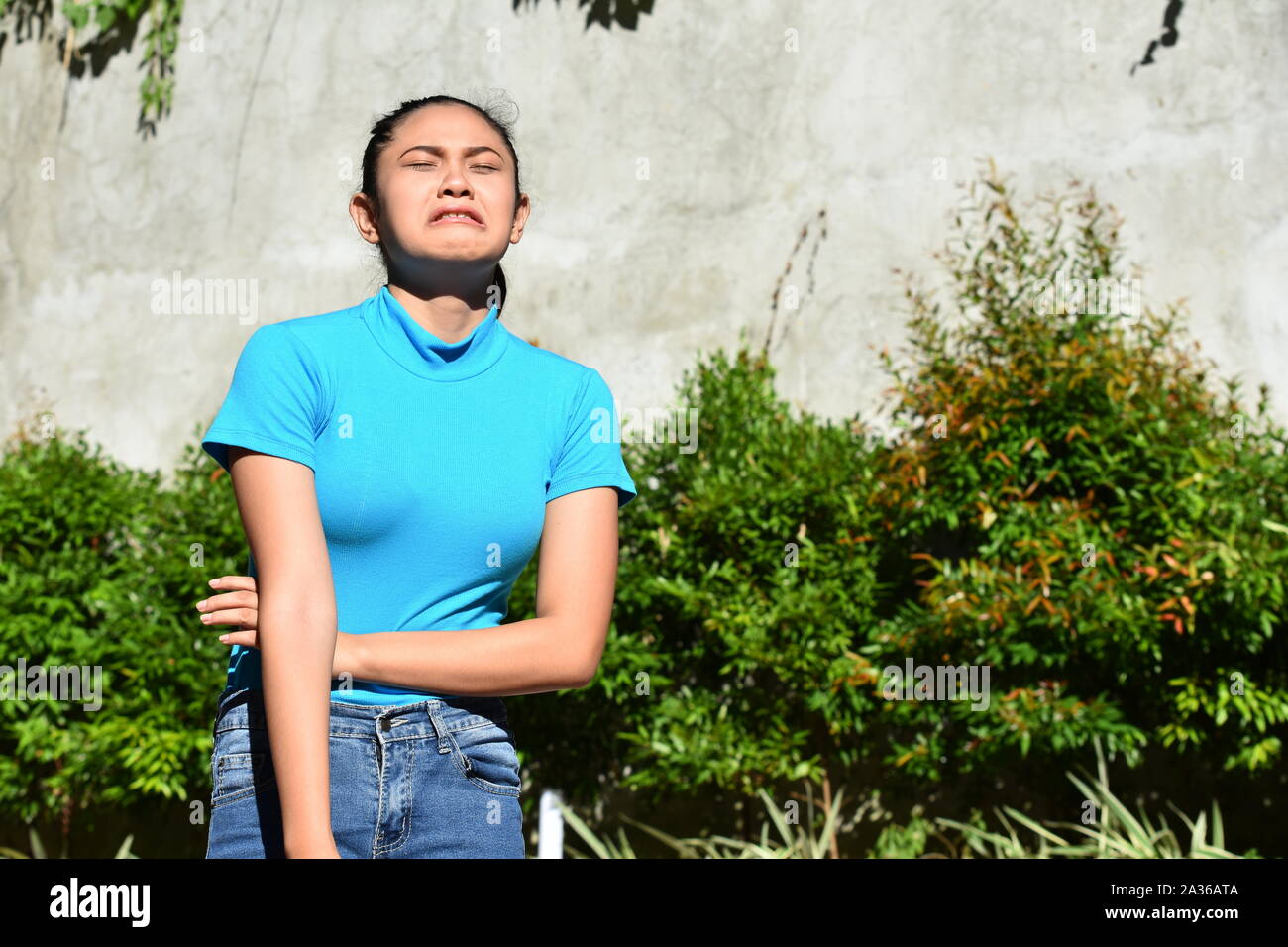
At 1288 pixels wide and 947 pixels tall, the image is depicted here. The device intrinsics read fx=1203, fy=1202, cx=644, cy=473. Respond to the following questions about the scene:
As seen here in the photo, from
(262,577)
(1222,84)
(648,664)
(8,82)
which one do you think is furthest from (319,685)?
(8,82)

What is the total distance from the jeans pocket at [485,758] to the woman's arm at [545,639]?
5 cm

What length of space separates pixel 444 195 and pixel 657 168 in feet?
15.1

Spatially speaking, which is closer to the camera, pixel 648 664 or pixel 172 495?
pixel 648 664

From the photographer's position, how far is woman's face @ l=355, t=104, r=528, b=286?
1474mm

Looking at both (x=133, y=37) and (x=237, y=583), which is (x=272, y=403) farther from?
(x=133, y=37)

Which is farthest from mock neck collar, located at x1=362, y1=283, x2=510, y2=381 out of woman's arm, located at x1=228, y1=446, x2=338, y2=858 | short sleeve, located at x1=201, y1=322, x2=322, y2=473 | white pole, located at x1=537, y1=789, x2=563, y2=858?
white pole, located at x1=537, y1=789, x2=563, y2=858

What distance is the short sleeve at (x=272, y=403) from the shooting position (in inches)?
51.7

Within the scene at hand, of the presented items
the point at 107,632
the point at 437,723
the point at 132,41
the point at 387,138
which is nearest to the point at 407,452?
the point at 437,723

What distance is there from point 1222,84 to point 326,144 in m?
4.36

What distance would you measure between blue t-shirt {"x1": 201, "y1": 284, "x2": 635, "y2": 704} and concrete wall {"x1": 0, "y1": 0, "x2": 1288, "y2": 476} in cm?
423

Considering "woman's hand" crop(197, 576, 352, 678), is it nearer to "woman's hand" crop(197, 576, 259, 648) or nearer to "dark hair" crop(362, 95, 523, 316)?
"woman's hand" crop(197, 576, 259, 648)

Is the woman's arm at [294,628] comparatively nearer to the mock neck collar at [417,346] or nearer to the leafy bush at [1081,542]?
the mock neck collar at [417,346]

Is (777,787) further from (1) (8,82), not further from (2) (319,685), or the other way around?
(1) (8,82)

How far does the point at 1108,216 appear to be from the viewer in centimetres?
546
